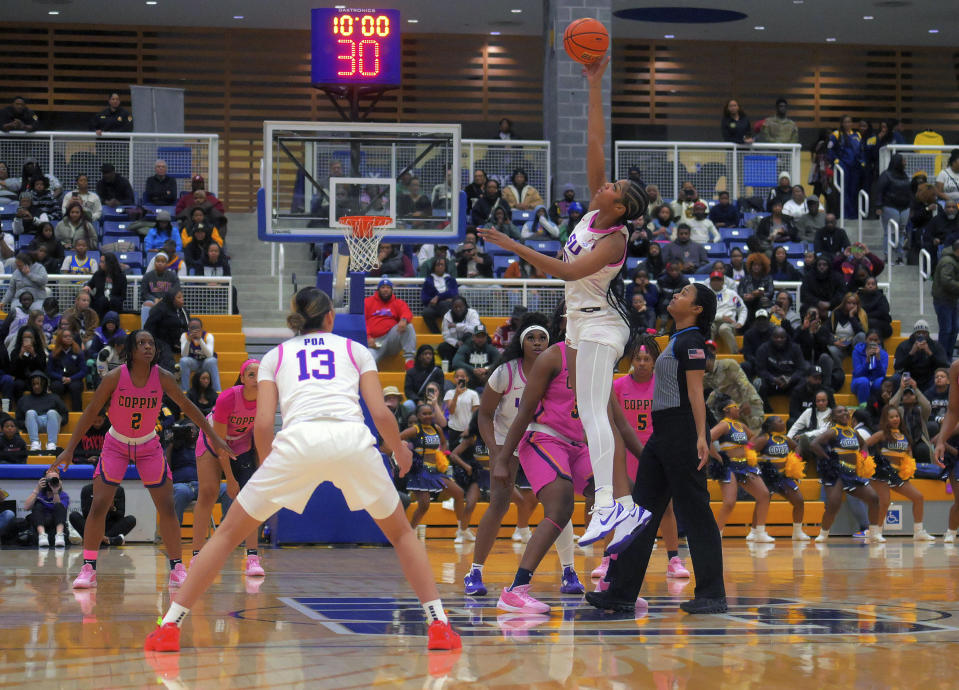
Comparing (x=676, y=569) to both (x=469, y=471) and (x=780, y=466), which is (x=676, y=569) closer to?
(x=469, y=471)

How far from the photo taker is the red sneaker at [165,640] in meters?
6.00

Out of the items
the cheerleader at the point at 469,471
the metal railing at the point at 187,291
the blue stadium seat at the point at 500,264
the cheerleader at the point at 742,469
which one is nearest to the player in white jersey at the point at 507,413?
the cheerleader at the point at 469,471

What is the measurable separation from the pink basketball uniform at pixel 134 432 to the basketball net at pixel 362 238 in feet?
16.4

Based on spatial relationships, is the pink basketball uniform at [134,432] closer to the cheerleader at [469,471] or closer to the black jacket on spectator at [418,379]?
the cheerleader at [469,471]

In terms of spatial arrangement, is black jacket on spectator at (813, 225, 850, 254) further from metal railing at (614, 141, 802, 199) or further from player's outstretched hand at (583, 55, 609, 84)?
player's outstretched hand at (583, 55, 609, 84)

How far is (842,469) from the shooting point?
15.3m

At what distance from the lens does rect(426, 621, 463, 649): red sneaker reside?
237 inches

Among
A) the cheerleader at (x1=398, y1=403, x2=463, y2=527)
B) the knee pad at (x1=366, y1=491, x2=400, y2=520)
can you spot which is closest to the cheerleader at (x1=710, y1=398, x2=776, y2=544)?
the cheerleader at (x1=398, y1=403, x2=463, y2=527)

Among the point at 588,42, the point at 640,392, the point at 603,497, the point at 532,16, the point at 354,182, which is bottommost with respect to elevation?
the point at 603,497

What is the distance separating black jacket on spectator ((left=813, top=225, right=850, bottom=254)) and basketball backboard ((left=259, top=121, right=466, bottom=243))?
8.22 meters

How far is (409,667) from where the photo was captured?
5617mm

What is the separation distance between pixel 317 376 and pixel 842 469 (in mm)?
10431

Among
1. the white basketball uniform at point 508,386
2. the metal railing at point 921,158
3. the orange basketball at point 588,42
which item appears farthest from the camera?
the metal railing at point 921,158

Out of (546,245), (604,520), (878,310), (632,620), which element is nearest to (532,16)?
(546,245)
